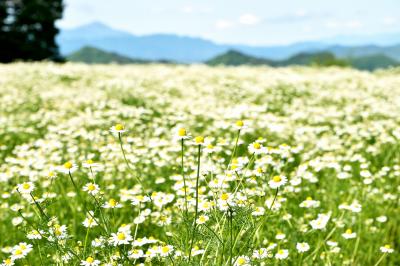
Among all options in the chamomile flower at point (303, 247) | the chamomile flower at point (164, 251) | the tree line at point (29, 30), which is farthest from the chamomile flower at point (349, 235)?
the tree line at point (29, 30)

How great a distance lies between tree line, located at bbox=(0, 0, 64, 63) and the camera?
42.7 metres

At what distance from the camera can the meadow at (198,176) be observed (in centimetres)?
253

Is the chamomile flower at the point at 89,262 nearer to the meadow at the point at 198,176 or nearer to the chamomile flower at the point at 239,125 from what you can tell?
the meadow at the point at 198,176

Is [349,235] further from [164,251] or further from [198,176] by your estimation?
[198,176]

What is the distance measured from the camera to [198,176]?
1.95m

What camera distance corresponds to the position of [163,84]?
531 inches

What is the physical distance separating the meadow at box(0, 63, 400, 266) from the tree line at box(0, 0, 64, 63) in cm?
3064

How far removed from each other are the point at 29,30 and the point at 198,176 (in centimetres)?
4734

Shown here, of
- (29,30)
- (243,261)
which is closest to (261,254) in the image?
(243,261)

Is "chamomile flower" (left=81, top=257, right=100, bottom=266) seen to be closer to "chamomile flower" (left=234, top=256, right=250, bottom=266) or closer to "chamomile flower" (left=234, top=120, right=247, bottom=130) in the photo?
"chamomile flower" (left=234, top=256, right=250, bottom=266)

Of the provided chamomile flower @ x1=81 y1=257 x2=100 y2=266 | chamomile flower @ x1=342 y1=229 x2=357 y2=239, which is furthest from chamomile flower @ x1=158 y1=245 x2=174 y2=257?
chamomile flower @ x1=342 y1=229 x2=357 y2=239

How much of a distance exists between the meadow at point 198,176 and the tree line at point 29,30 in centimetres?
3064

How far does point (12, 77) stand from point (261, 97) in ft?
27.7

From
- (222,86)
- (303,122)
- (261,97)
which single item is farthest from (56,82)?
(303,122)
